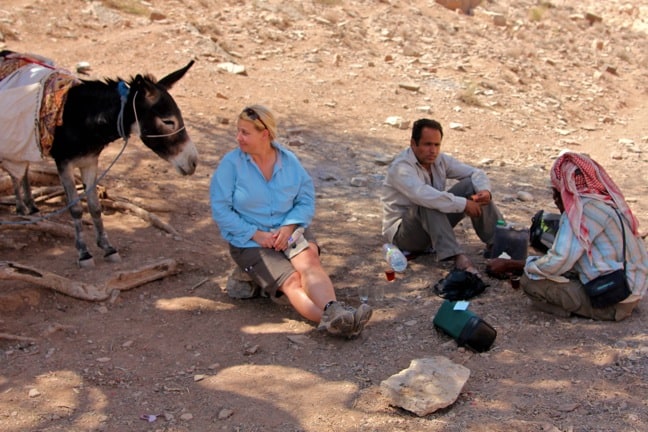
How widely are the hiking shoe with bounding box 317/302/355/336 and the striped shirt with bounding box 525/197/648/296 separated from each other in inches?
50.6

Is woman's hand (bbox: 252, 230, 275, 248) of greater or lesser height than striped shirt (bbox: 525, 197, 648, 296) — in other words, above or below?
below

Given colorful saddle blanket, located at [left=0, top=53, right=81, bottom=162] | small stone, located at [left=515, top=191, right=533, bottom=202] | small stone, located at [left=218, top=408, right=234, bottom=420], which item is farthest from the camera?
small stone, located at [left=515, top=191, right=533, bottom=202]

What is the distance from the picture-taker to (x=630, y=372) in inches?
149

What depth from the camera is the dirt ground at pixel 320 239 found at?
357 centimetres

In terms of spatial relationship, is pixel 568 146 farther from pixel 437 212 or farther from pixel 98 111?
pixel 98 111

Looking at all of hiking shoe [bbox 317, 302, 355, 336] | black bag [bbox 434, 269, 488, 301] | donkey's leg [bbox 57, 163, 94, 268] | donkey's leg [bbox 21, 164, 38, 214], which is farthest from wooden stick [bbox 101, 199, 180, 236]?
black bag [bbox 434, 269, 488, 301]

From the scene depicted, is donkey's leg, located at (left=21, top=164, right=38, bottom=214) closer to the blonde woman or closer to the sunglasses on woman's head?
the blonde woman

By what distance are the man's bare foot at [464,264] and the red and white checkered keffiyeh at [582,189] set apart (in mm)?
988

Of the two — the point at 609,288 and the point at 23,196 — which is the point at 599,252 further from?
the point at 23,196

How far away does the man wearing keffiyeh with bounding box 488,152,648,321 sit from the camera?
13.8 ft

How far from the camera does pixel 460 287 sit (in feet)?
15.9

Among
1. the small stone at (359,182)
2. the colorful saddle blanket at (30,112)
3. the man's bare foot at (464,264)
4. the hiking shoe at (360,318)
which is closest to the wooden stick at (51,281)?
the colorful saddle blanket at (30,112)

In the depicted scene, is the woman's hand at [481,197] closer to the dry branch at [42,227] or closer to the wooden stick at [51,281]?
the wooden stick at [51,281]

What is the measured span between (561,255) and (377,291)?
1416 millimetres
